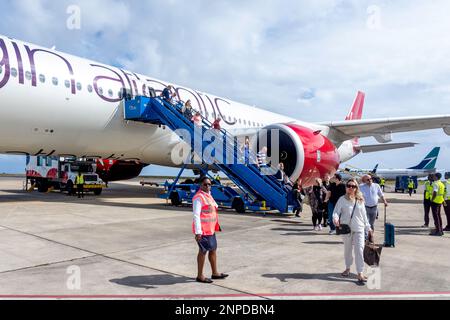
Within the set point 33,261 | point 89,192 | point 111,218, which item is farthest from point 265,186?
point 89,192

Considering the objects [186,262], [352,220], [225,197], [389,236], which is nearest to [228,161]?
[225,197]

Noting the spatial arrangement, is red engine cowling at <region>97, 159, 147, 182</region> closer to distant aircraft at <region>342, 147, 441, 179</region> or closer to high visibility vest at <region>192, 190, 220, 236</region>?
high visibility vest at <region>192, 190, 220, 236</region>

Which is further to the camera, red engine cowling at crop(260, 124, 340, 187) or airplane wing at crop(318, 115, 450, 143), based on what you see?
airplane wing at crop(318, 115, 450, 143)

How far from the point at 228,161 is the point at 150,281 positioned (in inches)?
307

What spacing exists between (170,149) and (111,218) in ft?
17.5

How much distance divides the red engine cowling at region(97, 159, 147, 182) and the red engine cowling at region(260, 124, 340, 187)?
9375 mm

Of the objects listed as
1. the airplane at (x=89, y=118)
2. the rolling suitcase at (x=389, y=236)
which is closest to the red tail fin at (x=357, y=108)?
the airplane at (x=89, y=118)

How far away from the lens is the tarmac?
4098 millimetres

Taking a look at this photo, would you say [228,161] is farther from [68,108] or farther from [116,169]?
→ [116,169]

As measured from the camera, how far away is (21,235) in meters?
6.93

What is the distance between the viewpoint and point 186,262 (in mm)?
5348

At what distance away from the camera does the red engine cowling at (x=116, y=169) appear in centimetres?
2008

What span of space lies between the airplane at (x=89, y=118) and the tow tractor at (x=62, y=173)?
14.2 feet

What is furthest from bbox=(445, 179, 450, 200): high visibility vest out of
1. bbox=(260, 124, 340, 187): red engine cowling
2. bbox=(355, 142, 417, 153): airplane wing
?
bbox=(355, 142, 417, 153): airplane wing
